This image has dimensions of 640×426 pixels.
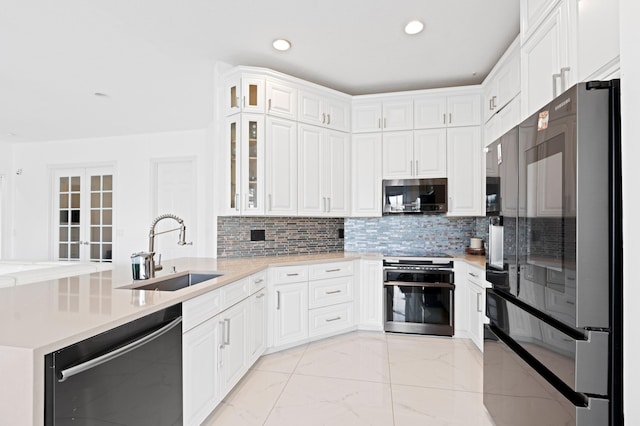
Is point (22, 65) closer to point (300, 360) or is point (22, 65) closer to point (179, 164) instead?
point (179, 164)

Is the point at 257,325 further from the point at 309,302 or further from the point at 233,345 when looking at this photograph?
the point at 309,302

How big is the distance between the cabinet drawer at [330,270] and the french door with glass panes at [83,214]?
4237mm

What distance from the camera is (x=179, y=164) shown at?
17.7 ft

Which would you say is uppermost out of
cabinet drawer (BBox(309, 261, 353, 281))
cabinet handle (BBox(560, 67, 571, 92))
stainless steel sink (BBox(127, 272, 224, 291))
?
cabinet handle (BBox(560, 67, 571, 92))

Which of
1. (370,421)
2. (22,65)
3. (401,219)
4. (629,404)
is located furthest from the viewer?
(401,219)

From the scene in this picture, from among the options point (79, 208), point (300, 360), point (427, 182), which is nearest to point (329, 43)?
point (427, 182)

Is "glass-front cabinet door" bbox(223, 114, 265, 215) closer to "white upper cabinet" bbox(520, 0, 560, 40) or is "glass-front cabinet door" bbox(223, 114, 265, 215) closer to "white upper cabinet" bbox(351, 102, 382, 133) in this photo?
"white upper cabinet" bbox(351, 102, 382, 133)

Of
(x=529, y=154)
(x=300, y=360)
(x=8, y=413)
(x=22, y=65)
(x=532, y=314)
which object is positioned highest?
(x=22, y=65)

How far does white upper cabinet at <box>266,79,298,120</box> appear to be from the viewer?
3.14 m

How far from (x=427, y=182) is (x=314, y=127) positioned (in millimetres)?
1383

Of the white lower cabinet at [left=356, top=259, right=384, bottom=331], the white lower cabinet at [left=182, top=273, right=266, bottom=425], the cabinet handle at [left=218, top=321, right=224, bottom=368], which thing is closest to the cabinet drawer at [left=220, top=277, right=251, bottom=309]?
the white lower cabinet at [left=182, top=273, right=266, bottom=425]

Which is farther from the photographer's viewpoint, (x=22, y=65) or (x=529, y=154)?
(x=22, y=65)

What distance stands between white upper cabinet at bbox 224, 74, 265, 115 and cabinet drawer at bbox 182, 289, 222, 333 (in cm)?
183

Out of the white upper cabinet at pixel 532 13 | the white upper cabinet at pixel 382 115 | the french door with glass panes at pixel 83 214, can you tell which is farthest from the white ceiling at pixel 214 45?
the french door with glass panes at pixel 83 214
